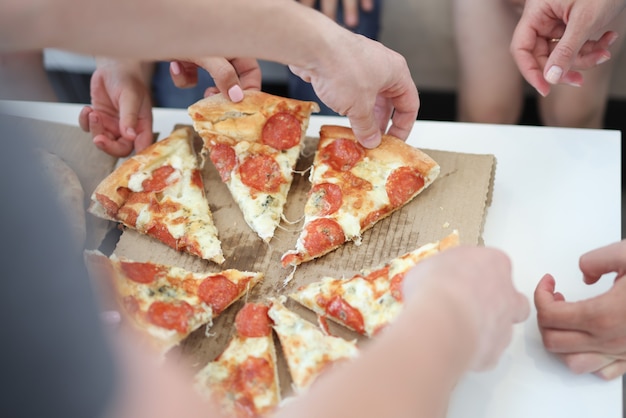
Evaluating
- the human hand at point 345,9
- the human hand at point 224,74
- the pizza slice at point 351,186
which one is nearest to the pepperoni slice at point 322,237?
the pizza slice at point 351,186

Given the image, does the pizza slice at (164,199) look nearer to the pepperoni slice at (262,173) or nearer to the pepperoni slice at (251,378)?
the pepperoni slice at (262,173)

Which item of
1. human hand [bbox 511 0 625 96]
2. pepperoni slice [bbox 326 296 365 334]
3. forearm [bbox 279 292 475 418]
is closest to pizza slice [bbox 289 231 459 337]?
pepperoni slice [bbox 326 296 365 334]

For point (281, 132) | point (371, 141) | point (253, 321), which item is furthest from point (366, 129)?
point (253, 321)

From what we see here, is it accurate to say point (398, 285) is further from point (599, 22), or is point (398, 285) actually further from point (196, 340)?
point (599, 22)

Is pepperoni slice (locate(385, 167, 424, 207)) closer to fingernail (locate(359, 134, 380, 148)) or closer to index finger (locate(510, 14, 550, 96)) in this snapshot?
fingernail (locate(359, 134, 380, 148))

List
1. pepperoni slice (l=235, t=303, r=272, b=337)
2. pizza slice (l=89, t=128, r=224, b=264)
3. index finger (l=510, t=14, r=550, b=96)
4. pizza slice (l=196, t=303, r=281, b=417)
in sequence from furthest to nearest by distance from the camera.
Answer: index finger (l=510, t=14, r=550, b=96) → pizza slice (l=89, t=128, r=224, b=264) → pepperoni slice (l=235, t=303, r=272, b=337) → pizza slice (l=196, t=303, r=281, b=417)
